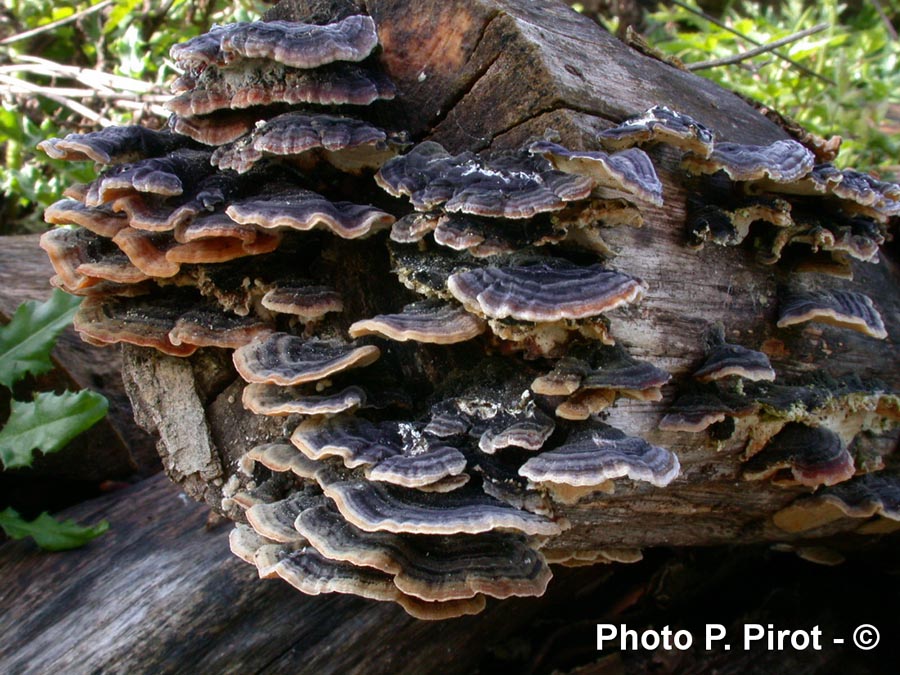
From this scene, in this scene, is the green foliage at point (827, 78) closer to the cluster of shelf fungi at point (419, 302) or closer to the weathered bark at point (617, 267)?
the weathered bark at point (617, 267)

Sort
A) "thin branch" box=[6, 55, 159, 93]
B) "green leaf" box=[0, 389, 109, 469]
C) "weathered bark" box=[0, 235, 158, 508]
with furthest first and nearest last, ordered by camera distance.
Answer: "thin branch" box=[6, 55, 159, 93] < "weathered bark" box=[0, 235, 158, 508] < "green leaf" box=[0, 389, 109, 469]

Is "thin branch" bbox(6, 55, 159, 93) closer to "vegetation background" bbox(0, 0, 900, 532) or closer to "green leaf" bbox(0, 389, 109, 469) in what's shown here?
"vegetation background" bbox(0, 0, 900, 532)

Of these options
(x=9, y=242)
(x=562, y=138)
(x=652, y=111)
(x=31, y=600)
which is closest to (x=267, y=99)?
(x=562, y=138)

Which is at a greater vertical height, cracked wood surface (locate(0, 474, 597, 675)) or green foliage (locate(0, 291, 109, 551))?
green foliage (locate(0, 291, 109, 551))

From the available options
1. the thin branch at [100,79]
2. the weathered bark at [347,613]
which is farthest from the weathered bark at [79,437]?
the thin branch at [100,79]

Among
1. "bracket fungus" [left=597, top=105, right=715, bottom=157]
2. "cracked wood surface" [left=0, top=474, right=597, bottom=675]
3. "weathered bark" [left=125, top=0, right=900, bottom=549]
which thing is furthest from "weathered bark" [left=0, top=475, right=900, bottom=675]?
"bracket fungus" [left=597, top=105, right=715, bottom=157]

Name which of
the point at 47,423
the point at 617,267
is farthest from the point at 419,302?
the point at 47,423

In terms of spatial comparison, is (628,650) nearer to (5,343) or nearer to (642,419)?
(642,419)
